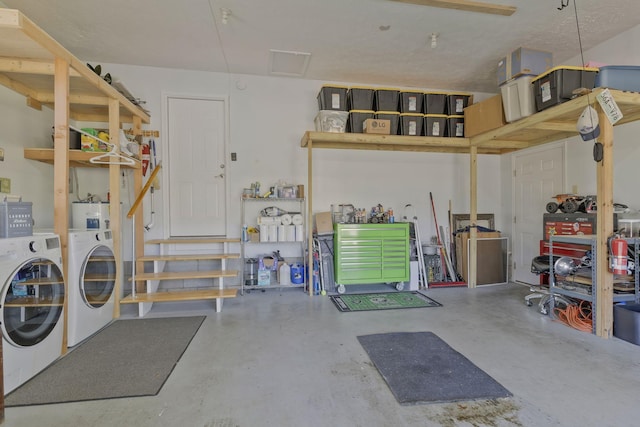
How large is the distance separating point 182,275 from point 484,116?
4.46 meters

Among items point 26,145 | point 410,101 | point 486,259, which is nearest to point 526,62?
point 410,101

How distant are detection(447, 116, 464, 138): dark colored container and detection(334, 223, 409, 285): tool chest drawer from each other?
5.23 ft

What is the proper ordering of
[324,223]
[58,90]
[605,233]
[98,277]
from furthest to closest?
[324,223] < [98,277] < [605,233] < [58,90]

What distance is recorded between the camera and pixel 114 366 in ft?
7.52

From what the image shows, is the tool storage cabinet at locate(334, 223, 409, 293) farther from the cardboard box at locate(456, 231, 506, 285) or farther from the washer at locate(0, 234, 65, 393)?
the washer at locate(0, 234, 65, 393)

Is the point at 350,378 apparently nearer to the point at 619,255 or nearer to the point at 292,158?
the point at 619,255

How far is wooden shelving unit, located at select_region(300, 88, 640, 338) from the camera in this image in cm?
281

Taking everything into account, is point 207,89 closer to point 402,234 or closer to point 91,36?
point 91,36

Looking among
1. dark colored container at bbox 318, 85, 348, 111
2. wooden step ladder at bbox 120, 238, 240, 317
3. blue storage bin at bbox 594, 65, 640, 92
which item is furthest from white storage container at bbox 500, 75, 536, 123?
wooden step ladder at bbox 120, 238, 240, 317

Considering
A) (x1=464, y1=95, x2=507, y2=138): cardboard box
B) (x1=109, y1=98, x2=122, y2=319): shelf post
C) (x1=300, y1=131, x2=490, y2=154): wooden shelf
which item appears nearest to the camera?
(x1=109, y1=98, x2=122, y2=319): shelf post

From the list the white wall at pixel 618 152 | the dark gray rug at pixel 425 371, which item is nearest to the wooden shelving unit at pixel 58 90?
the dark gray rug at pixel 425 371

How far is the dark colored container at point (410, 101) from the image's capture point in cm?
444

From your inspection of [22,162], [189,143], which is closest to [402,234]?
[189,143]

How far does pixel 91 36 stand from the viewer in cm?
357
